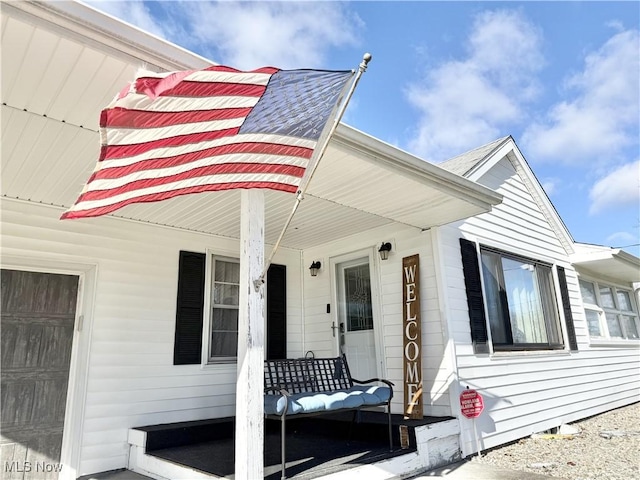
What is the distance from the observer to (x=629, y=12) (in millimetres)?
7230

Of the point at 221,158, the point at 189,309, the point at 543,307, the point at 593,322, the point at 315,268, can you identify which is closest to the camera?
the point at 221,158

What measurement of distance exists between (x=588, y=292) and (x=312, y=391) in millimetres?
6346

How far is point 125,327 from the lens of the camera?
165 inches

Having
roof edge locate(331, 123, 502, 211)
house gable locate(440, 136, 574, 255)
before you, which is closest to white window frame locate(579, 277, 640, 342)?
house gable locate(440, 136, 574, 255)

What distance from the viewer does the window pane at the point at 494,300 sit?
202 inches

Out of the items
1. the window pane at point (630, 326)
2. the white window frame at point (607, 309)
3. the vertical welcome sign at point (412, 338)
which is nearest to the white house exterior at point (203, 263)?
the vertical welcome sign at point (412, 338)

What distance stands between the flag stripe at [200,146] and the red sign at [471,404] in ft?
10.4

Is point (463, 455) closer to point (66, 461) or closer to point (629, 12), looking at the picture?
point (66, 461)

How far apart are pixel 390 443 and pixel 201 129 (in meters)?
3.07

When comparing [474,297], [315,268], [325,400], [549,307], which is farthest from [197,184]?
[549,307]

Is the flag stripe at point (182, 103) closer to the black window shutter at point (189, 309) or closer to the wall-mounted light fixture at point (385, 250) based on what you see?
the black window shutter at point (189, 309)

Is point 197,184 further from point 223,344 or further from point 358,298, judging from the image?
point 358,298

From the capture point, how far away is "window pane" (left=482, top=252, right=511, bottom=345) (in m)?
5.14

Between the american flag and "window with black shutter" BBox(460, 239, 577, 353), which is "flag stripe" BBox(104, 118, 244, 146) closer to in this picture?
the american flag
